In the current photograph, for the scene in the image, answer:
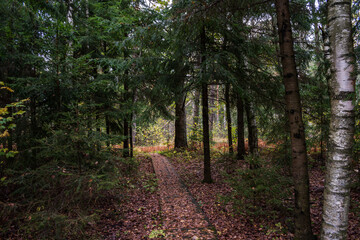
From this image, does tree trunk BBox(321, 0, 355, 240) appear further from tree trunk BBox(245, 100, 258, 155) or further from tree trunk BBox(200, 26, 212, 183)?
tree trunk BBox(245, 100, 258, 155)

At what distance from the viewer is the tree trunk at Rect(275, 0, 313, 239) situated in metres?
3.62

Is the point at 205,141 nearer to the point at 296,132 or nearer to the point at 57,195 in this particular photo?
the point at 296,132

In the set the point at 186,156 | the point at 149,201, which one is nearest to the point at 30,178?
the point at 149,201

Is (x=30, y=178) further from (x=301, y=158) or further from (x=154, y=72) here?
(x=301, y=158)

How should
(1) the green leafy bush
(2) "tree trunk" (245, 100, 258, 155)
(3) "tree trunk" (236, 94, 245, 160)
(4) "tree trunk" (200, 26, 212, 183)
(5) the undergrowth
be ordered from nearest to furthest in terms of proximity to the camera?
(5) the undergrowth < (1) the green leafy bush < (4) "tree trunk" (200, 26, 212, 183) < (2) "tree trunk" (245, 100, 258, 155) < (3) "tree trunk" (236, 94, 245, 160)

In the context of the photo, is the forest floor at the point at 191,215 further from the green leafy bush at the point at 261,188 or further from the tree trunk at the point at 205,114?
the tree trunk at the point at 205,114

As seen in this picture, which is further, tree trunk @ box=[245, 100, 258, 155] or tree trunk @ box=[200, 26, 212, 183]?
tree trunk @ box=[245, 100, 258, 155]

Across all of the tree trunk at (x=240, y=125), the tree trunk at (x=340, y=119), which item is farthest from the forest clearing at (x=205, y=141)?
the tree trunk at (x=240, y=125)

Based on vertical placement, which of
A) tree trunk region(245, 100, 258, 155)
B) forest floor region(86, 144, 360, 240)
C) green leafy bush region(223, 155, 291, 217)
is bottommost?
forest floor region(86, 144, 360, 240)

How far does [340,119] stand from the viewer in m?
3.06

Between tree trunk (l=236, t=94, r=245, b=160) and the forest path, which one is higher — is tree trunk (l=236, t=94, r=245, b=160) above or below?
above

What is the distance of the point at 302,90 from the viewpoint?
768 cm

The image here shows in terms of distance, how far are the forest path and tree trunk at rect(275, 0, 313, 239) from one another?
1.94 metres

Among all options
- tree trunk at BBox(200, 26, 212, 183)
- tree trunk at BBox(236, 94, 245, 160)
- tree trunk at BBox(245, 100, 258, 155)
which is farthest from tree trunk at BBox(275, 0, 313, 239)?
tree trunk at BBox(236, 94, 245, 160)
